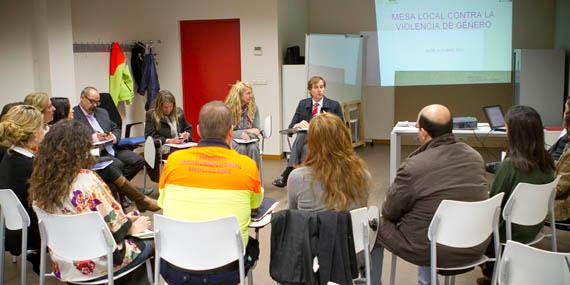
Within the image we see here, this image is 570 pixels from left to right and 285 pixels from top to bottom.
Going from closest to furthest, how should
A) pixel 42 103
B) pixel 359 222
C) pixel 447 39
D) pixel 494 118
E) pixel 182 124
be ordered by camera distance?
pixel 359 222 → pixel 42 103 → pixel 494 118 → pixel 182 124 → pixel 447 39

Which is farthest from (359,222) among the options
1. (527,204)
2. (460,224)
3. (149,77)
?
(149,77)

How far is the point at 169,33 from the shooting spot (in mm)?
8188

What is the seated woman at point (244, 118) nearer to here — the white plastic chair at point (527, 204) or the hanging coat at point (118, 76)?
the hanging coat at point (118, 76)

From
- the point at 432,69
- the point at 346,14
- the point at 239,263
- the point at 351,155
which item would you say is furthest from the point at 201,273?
the point at 346,14

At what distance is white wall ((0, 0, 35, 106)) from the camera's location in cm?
684

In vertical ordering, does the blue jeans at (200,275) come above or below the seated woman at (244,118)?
below

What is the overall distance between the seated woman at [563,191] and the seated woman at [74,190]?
248 centimetres

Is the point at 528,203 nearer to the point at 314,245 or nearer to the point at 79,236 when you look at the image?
the point at 314,245

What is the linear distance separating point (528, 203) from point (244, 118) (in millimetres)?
3260

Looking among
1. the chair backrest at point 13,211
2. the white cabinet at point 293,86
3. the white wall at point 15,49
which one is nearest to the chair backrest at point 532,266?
the chair backrest at point 13,211

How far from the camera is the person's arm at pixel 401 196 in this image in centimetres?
277

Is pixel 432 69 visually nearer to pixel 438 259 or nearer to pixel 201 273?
pixel 438 259

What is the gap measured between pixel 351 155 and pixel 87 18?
6134mm

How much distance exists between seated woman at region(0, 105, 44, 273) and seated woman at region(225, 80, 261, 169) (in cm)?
247
